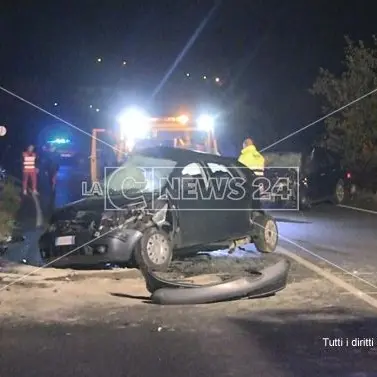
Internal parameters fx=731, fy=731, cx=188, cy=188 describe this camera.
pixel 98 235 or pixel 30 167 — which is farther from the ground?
pixel 30 167

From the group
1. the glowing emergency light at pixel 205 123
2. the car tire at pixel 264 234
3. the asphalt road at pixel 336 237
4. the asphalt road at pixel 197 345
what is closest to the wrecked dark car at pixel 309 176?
the asphalt road at pixel 336 237

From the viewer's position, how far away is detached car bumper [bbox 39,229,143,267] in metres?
9.40

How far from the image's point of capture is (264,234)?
11406 millimetres

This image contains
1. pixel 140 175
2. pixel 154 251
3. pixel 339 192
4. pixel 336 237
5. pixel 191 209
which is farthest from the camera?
pixel 339 192

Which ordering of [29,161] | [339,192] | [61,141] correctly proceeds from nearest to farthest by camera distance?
[29,161] < [339,192] < [61,141]

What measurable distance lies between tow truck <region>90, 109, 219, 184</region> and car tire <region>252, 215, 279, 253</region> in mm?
7095

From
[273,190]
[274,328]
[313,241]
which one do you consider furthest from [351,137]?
[274,328]

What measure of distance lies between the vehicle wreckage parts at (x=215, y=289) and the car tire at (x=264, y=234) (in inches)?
119

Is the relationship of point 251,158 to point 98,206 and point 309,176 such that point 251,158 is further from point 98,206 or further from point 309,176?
point 98,206

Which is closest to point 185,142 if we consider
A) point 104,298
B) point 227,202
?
point 227,202

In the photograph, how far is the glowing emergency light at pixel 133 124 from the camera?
60.6 feet

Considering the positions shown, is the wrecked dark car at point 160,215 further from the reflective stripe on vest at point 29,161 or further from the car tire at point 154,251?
the reflective stripe on vest at point 29,161

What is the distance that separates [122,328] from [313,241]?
6.92 metres

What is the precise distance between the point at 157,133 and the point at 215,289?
37.2ft
